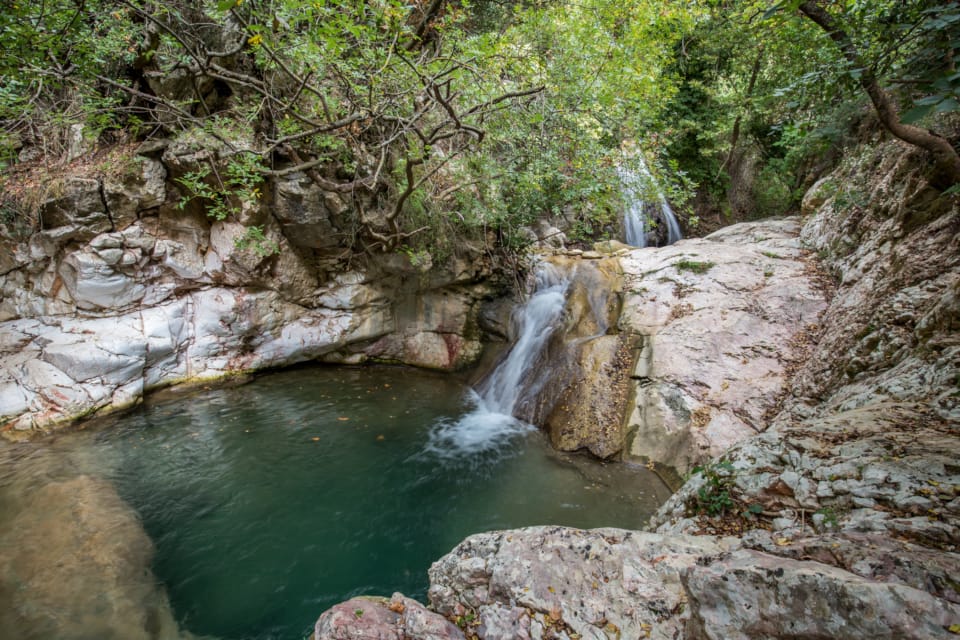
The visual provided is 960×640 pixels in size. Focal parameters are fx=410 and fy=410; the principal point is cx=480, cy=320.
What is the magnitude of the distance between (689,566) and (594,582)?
0.50 meters

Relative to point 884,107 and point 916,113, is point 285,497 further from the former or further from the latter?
point 884,107

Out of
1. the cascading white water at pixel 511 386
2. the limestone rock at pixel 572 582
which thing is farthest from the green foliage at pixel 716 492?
the cascading white water at pixel 511 386

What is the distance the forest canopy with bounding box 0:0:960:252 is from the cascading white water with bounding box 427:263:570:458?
153 cm

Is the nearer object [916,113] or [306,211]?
[916,113]

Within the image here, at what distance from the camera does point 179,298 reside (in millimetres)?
8031

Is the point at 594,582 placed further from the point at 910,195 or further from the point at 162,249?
the point at 162,249

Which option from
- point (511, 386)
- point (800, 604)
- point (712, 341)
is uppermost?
point (712, 341)

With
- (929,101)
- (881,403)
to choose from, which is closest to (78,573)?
(929,101)

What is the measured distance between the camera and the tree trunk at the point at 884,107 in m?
2.97

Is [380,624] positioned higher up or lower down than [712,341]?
lower down

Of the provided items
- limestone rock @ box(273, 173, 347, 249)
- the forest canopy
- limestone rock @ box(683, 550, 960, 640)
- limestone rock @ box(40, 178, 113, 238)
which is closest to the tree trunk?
the forest canopy

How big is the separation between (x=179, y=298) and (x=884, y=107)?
10459mm

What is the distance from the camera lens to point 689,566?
84.4 inches

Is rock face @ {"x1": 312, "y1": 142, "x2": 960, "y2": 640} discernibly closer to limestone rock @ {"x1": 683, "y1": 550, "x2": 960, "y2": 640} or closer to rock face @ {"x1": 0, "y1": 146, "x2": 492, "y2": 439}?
limestone rock @ {"x1": 683, "y1": 550, "x2": 960, "y2": 640}
